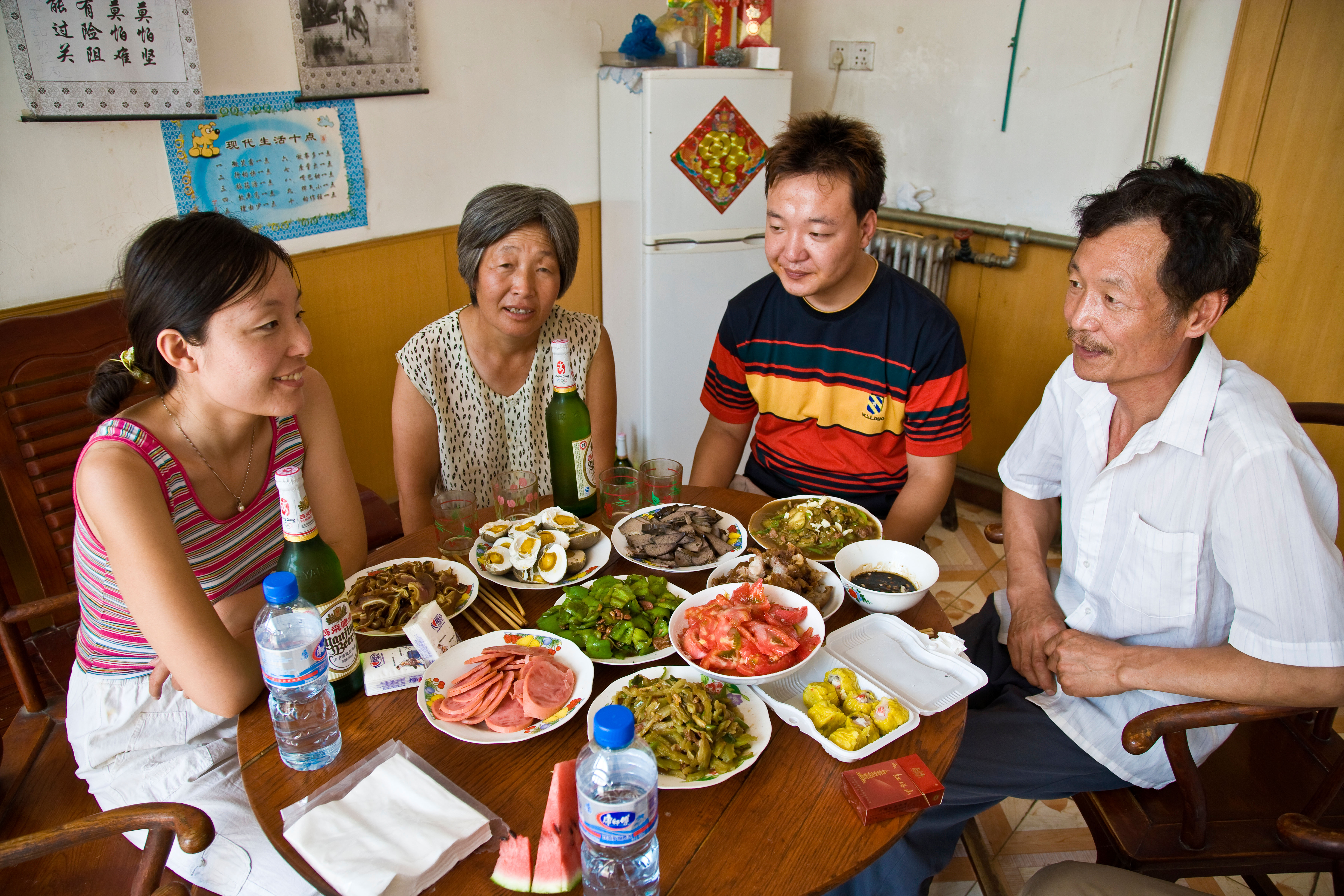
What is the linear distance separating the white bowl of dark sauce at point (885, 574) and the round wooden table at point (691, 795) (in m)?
0.21

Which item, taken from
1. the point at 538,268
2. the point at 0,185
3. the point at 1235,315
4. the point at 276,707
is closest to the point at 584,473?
the point at 538,268

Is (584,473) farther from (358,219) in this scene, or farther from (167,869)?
(358,219)

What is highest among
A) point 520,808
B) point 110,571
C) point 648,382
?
point 110,571

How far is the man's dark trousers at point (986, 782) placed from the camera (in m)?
1.58

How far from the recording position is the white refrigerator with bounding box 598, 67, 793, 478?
3527mm

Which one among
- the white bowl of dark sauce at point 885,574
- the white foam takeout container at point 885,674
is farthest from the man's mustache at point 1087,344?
the white foam takeout container at point 885,674

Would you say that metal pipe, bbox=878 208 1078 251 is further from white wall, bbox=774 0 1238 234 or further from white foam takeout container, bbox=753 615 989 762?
white foam takeout container, bbox=753 615 989 762

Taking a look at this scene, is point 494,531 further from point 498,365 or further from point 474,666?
point 498,365

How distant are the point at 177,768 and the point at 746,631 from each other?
38.0 inches

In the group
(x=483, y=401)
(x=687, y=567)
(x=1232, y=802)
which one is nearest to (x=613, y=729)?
(x=687, y=567)

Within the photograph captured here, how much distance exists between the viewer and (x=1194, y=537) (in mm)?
1505

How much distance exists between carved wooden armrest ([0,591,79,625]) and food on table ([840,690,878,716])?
4.69ft

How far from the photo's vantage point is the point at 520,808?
3.67 feet

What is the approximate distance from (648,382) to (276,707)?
9.32 feet
